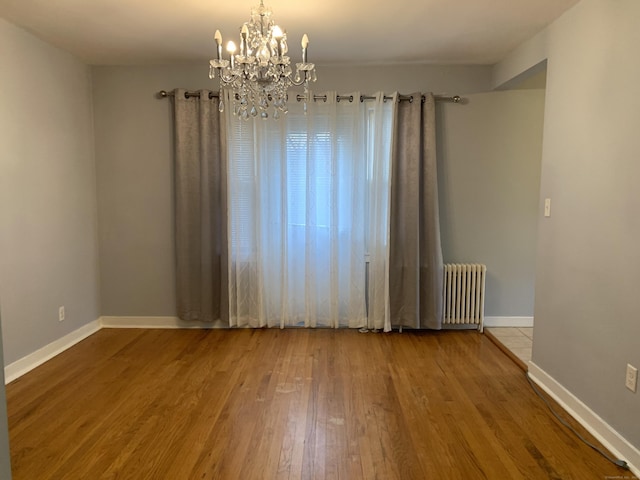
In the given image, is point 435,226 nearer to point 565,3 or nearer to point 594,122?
point 594,122

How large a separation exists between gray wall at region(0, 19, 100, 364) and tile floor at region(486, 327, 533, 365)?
3858 millimetres

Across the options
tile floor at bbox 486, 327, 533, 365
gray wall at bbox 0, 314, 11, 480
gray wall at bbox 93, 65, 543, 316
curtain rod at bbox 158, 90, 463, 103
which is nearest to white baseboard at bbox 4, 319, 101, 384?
gray wall at bbox 93, 65, 543, 316

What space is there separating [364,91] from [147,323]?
3.12 meters

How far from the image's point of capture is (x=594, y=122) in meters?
2.39

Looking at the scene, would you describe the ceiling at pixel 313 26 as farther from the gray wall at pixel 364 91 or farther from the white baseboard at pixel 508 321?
the white baseboard at pixel 508 321

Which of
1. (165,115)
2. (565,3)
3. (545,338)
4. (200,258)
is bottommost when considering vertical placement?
(545,338)

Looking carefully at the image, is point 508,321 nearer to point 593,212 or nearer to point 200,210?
point 593,212

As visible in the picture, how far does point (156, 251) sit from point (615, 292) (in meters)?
3.71

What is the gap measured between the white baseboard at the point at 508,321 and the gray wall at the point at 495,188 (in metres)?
0.04

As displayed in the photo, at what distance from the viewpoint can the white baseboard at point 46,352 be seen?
300cm

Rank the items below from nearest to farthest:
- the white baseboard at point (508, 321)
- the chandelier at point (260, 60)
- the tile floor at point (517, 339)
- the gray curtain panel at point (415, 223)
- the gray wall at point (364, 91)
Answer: the chandelier at point (260, 60), the tile floor at point (517, 339), the gray curtain panel at point (415, 223), the gray wall at point (364, 91), the white baseboard at point (508, 321)

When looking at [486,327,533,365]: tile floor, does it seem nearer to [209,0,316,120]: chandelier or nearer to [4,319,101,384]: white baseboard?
[209,0,316,120]: chandelier

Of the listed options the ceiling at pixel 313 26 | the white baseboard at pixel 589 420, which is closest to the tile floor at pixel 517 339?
the white baseboard at pixel 589 420

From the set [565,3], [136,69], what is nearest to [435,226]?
[565,3]
